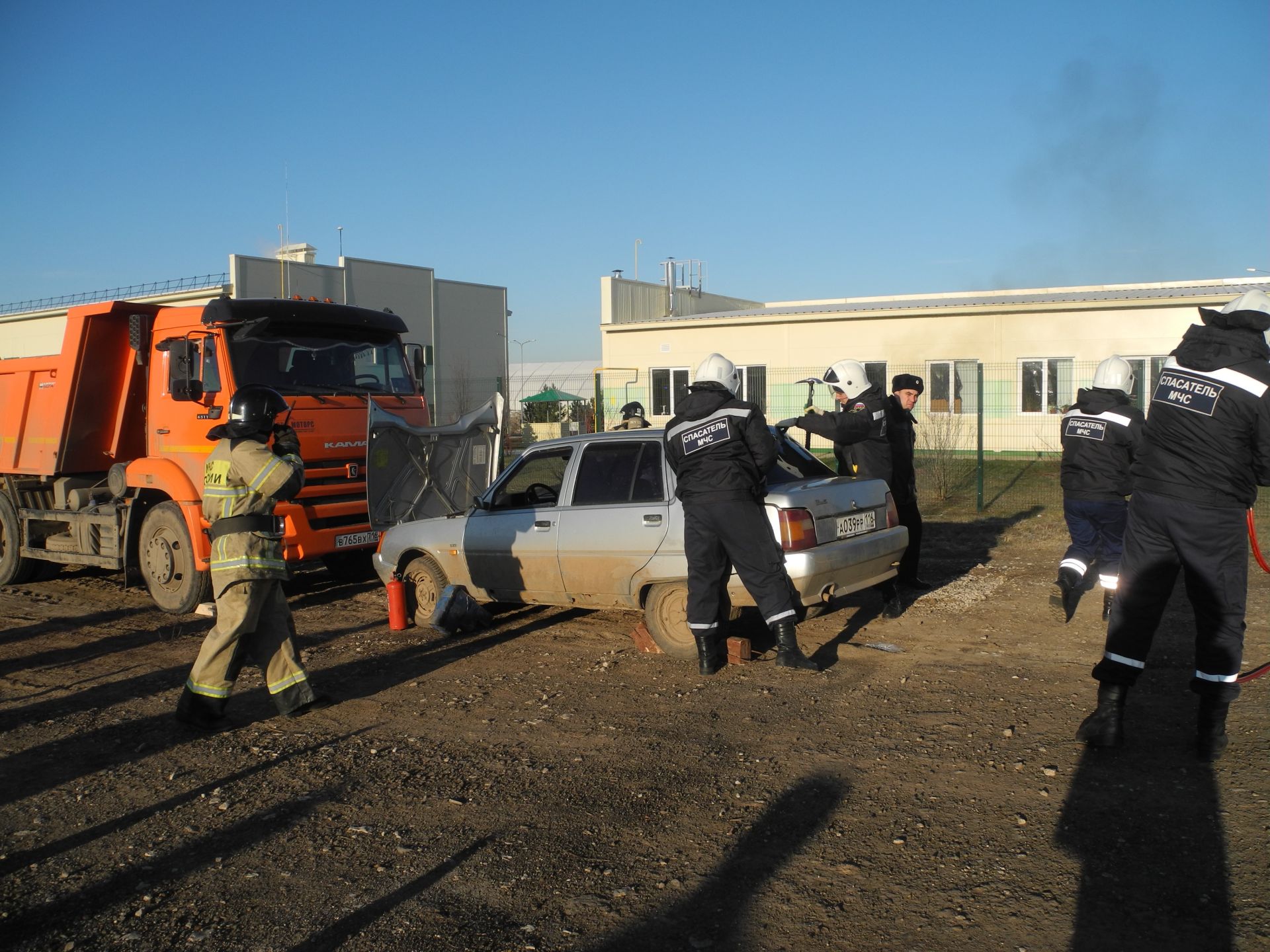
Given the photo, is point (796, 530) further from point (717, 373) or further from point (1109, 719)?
point (1109, 719)

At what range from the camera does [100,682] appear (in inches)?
269

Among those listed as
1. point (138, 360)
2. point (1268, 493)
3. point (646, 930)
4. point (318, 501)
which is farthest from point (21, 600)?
point (1268, 493)

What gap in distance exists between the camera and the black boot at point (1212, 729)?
4598mm

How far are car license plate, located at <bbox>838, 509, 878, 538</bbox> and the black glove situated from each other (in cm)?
356

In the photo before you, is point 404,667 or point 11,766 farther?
point 404,667

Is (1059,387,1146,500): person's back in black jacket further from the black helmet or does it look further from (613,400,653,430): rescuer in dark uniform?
the black helmet

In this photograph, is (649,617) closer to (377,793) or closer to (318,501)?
(377,793)

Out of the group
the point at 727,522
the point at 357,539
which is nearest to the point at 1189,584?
the point at 727,522

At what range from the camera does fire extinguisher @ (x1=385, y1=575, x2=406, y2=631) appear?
8133mm

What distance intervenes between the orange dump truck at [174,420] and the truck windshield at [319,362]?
0.01 metres

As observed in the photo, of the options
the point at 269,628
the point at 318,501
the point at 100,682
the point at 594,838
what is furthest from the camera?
the point at 318,501

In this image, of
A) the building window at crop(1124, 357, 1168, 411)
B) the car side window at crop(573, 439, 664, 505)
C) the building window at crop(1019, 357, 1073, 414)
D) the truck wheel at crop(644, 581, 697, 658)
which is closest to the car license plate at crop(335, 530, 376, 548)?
the car side window at crop(573, 439, 664, 505)

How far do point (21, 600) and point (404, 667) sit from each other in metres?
5.58

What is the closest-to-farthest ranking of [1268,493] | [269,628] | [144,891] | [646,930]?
[646,930] < [144,891] < [269,628] < [1268,493]
